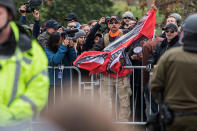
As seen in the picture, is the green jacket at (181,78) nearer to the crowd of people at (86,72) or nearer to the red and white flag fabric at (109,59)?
the crowd of people at (86,72)

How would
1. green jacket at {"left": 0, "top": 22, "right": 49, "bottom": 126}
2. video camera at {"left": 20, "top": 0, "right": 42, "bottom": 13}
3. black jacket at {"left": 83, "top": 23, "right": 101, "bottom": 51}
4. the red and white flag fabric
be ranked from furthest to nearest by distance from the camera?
black jacket at {"left": 83, "top": 23, "right": 101, "bottom": 51}
video camera at {"left": 20, "top": 0, "right": 42, "bottom": 13}
the red and white flag fabric
green jacket at {"left": 0, "top": 22, "right": 49, "bottom": 126}

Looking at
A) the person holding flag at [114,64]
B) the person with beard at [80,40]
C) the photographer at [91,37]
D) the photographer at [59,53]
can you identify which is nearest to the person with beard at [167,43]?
the person holding flag at [114,64]

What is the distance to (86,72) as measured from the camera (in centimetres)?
835

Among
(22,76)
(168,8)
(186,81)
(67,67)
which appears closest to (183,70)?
(186,81)

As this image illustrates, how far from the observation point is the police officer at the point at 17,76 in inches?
125

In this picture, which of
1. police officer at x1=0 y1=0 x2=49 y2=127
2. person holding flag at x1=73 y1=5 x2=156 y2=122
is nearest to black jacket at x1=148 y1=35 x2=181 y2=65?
person holding flag at x1=73 y1=5 x2=156 y2=122

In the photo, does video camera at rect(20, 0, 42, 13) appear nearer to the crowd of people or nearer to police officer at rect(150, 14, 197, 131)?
the crowd of people

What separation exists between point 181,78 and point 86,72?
3.75 m

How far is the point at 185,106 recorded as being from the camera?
4805mm

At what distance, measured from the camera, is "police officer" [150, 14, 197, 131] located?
15.6 feet

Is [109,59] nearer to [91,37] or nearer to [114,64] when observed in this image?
[114,64]

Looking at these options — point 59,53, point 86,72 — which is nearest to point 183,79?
point 59,53

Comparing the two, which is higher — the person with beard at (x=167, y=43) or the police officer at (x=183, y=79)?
the person with beard at (x=167, y=43)

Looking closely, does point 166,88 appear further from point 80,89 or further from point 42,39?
point 42,39
